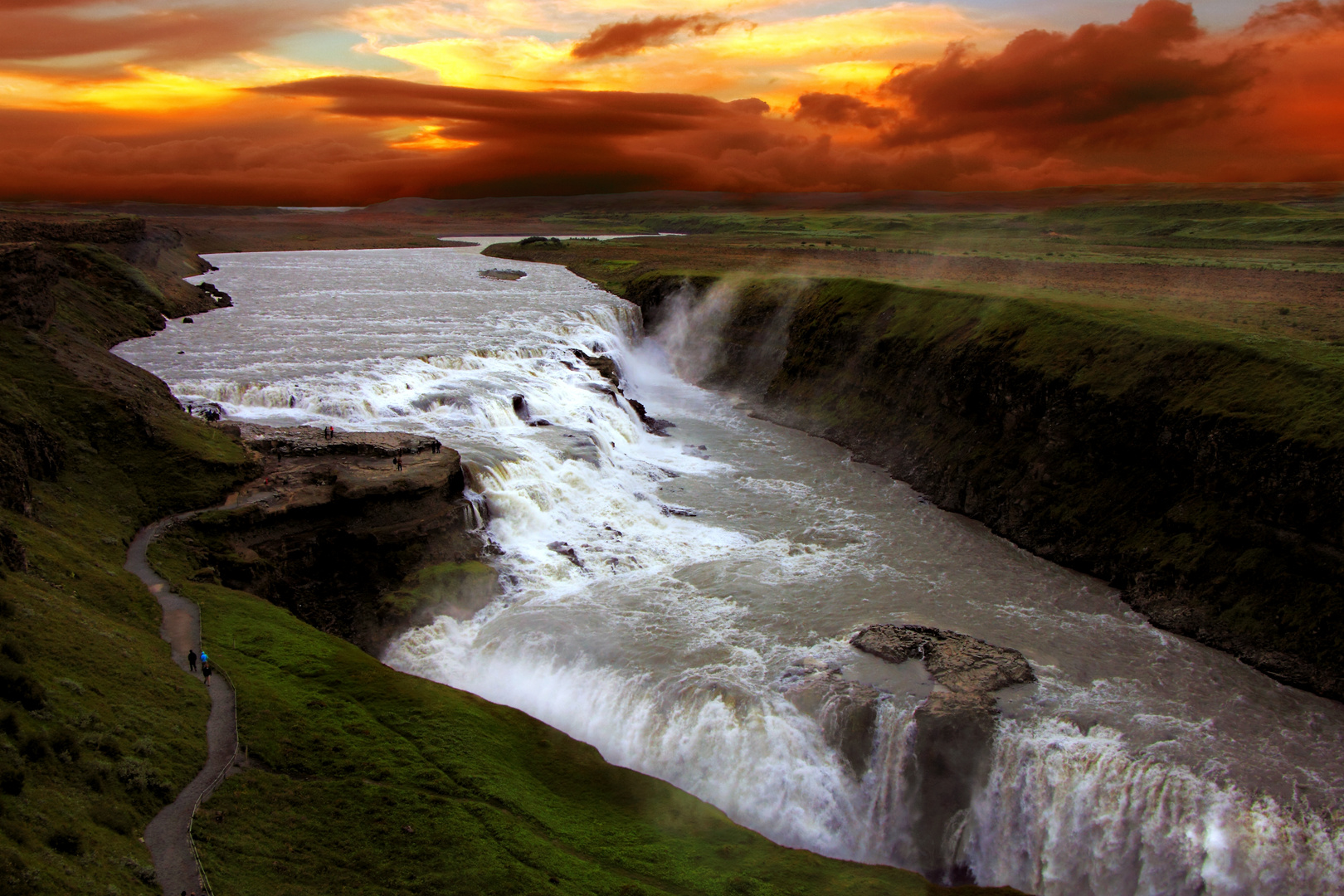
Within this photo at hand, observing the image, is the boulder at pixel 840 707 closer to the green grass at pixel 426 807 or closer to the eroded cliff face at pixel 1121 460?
the green grass at pixel 426 807

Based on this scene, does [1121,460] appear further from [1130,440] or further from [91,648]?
[91,648]

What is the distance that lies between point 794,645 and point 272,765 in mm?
16827

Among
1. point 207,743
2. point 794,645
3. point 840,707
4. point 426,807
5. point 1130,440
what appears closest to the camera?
point 207,743

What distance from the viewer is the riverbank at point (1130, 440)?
102 feet

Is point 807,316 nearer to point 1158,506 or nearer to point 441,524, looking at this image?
point 1158,506

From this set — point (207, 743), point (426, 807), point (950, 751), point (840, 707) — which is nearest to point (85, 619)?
point (207, 743)

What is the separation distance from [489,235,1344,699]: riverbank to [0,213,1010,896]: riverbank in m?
19.1

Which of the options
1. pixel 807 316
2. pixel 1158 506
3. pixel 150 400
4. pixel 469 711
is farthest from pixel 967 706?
pixel 807 316

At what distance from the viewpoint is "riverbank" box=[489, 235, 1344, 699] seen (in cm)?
3102

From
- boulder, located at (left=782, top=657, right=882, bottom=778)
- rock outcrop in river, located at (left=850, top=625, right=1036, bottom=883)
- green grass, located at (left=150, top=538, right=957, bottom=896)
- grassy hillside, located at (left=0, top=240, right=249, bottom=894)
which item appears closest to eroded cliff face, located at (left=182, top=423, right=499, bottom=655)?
grassy hillside, located at (left=0, top=240, right=249, bottom=894)

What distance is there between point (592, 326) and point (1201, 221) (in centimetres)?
11032

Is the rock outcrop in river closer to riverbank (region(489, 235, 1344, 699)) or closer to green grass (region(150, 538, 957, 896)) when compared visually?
green grass (region(150, 538, 957, 896))

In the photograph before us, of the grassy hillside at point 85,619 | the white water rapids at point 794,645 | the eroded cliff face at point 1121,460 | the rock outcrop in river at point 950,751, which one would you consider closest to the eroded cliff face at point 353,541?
the white water rapids at point 794,645

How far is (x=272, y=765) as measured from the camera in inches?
766
